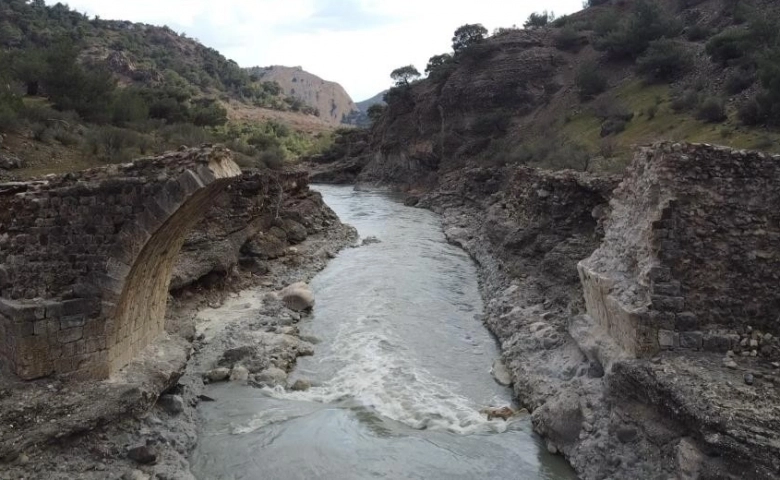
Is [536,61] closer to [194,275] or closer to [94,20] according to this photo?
[194,275]

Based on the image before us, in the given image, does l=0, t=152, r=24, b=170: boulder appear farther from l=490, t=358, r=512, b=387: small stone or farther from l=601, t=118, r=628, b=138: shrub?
l=601, t=118, r=628, b=138: shrub

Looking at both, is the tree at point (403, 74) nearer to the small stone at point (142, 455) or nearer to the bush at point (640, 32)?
the bush at point (640, 32)

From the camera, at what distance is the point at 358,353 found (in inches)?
449

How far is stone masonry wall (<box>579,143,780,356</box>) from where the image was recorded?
6938 millimetres

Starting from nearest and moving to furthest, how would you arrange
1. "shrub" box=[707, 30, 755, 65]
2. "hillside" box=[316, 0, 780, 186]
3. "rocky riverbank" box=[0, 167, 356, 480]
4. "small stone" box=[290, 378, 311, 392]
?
"rocky riverbank" box=[0, 167, 356, 480]
"small stone" box=[290, 378, 311, 392]
"hillside" box=[316, 0, 780, 186]
"shrub" box=[707, 30, 755, 65]

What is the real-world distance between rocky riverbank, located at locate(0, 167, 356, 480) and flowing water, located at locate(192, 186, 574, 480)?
0.47 meters

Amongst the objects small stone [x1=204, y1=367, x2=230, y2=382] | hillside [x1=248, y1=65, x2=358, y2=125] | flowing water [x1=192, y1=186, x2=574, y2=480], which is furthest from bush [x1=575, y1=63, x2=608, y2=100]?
hillside [x1=248, y1=65, x2=358, y2=125]

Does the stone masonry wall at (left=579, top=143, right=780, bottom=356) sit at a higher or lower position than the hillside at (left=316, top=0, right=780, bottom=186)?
lower

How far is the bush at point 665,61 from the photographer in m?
33.1

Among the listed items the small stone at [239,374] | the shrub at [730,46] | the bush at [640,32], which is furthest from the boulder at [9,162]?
the bush at [640,32]

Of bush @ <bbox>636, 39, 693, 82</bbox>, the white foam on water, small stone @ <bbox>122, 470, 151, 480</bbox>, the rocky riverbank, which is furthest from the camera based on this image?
bush @ <bbox>636, 39, 693, 82</bbox>

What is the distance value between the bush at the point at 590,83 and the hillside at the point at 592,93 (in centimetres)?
9

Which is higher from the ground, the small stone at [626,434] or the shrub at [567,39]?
the shrub at [567,39]

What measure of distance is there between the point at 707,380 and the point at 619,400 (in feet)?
4.00
